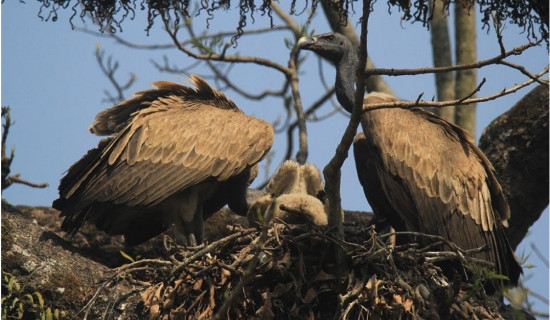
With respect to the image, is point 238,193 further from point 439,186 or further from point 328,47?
point 439,186

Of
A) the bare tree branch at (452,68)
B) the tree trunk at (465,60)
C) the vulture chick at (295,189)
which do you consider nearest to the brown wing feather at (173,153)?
the vulture chick at (295,189)

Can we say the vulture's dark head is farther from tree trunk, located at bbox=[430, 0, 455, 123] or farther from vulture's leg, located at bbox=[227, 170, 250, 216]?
tree trunk, located at bbox=[430, 0, 455, 123]

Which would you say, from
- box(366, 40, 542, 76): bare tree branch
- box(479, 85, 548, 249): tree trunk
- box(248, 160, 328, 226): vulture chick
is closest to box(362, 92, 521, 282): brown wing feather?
box(479, 85, 548, 249): tree trunk

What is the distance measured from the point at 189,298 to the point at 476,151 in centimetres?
308

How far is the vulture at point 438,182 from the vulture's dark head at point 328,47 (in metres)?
0.51

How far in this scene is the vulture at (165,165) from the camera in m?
8.22

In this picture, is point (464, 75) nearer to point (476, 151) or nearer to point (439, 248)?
point (476, 151)

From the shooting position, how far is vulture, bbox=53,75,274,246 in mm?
8219

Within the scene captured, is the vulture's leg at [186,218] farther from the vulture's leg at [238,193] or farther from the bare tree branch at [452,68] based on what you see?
the bare tree branch at [452,68]

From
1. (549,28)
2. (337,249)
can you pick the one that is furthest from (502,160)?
(337,249)

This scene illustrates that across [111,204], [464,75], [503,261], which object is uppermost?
[464,75]

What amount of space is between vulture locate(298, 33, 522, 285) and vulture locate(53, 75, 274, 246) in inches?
44.5

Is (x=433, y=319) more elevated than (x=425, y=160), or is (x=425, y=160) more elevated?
(x=425, y=160)

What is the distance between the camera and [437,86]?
12047 mm
